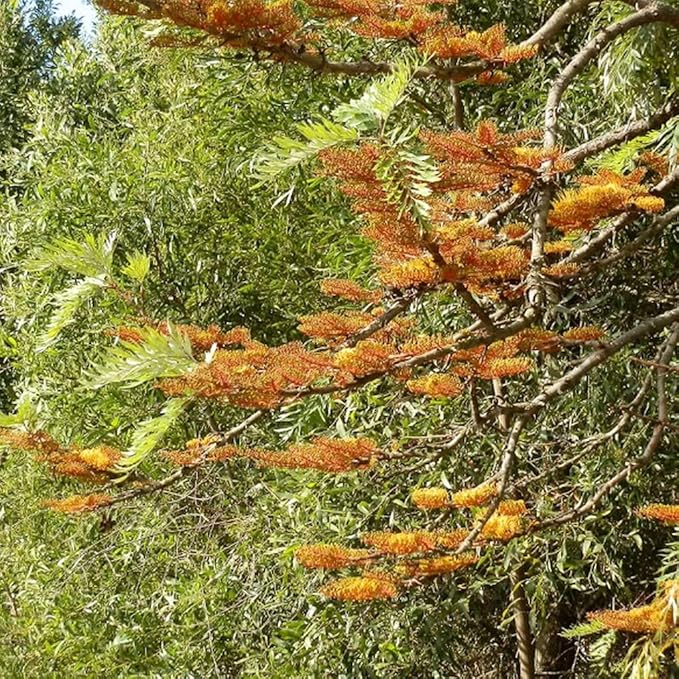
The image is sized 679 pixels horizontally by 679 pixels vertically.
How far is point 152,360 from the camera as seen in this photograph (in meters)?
0.97

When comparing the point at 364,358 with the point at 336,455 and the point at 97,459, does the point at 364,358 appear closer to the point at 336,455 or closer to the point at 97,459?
the point at 336,455

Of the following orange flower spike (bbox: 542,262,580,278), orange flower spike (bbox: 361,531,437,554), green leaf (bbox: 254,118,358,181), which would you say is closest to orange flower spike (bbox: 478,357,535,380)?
orange flower spike (bbox: 542,262,580,278)

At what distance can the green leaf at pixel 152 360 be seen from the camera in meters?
0.97

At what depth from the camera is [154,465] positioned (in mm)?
3344

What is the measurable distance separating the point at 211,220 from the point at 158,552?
3.47ft

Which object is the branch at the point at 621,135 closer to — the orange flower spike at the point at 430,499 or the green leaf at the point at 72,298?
the orange flower spike at the point at 430,499

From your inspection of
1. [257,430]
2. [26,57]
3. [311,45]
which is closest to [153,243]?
[257,430]

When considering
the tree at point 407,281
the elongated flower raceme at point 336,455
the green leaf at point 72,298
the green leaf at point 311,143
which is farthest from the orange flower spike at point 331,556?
the green leaf at point 311,143

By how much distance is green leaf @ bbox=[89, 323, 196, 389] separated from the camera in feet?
3.17

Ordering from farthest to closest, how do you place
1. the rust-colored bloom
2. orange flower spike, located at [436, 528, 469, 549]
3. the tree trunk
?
the tree trunk → the rust-colored bloom → orange flower spike, located at [436, 528, 469, 549]

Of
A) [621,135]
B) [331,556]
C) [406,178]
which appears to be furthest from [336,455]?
[621,135]

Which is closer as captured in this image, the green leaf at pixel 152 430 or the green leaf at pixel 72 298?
the green leaf at pixel 152 430

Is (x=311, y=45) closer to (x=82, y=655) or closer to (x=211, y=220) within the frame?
(x=211, y=220)

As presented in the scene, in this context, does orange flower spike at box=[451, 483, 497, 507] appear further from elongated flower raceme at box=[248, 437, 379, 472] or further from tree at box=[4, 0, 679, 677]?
elongated flower raceme at box=[248, 437, 379, 472]
